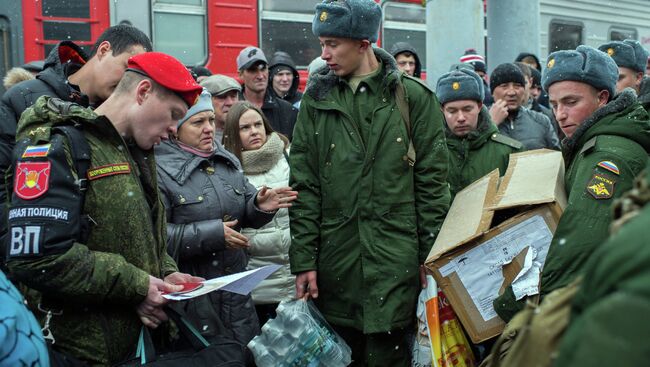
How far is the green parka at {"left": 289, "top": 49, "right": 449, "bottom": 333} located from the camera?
368 centimetres

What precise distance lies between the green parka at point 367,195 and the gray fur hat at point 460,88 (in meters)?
1.09

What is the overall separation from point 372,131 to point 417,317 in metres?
0.96

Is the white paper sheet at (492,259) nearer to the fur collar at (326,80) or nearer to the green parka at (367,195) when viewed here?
the green parka at (367,195)

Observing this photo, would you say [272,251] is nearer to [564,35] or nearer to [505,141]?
[505,141]

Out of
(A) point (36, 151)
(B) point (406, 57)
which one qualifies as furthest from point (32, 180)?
(B) point (406, 57)

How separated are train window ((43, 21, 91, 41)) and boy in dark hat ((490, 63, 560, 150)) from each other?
3.90m

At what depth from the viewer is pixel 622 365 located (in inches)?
35.7

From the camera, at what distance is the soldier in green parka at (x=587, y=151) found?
248 centimetres

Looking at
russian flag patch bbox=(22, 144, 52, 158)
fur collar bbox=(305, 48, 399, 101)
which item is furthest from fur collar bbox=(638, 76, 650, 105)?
russian flag patch bbox=(22, 144, 52, 158)

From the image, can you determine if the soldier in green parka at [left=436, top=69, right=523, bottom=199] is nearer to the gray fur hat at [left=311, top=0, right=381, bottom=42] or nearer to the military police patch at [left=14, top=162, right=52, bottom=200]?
the gray fur hat at [left=311, top=0, right=381, bottom=42]

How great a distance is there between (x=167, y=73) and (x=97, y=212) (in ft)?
1.97

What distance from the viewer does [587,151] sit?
2707 millimetres

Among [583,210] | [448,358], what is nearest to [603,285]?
[583,210]

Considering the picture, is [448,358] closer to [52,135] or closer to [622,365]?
[52,135]
